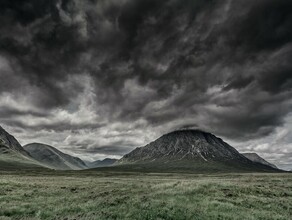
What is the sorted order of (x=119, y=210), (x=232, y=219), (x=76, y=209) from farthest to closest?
(x=76, y=209), (x=119, y=210), (x=232, y=219)

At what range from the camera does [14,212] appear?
61.1 feet

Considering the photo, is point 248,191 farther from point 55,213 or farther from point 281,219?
point 55,213

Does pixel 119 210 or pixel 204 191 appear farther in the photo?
pixel 204 191

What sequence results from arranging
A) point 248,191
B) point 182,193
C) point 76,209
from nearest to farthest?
point 76,209, point 182,193, point 248,191

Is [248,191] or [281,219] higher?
[248,191]

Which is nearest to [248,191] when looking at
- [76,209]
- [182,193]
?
[182,193]

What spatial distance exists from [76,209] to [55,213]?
5.31 ft

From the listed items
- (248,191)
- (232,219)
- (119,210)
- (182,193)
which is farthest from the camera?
(248,191)

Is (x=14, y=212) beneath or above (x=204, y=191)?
beneath

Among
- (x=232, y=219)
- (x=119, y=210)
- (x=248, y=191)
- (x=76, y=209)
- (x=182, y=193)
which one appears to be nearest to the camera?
(x=232, y=219)


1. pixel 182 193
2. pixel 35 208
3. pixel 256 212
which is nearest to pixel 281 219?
pixel 256 212

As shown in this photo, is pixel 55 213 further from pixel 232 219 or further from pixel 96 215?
pixel 232 219

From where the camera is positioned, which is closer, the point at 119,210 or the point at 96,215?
the point at 96,215

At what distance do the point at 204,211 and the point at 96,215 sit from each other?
24.8ft
